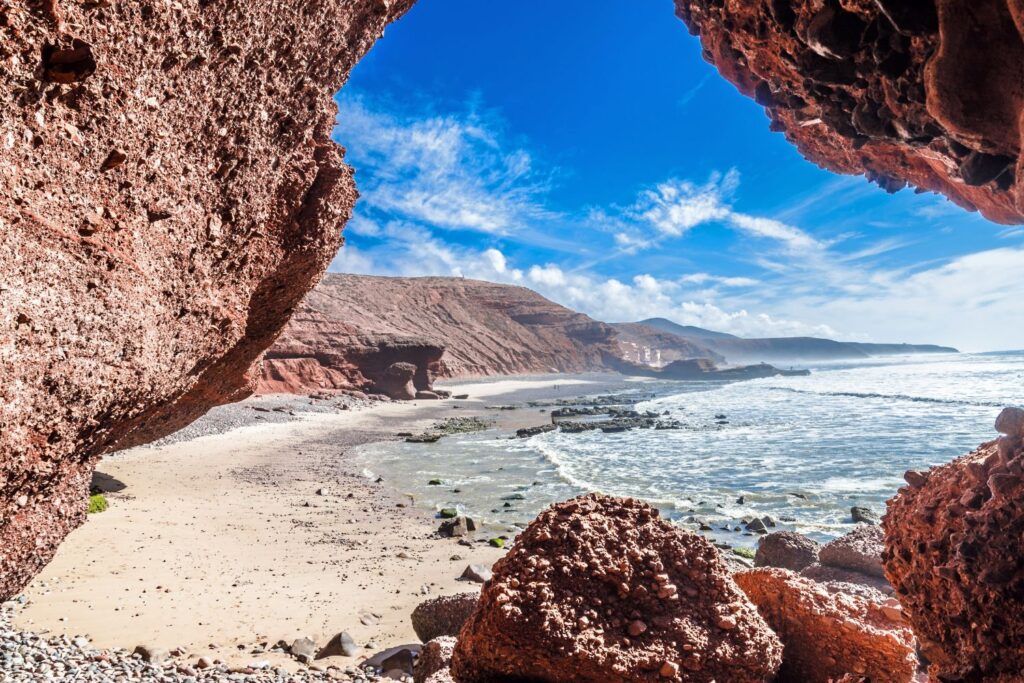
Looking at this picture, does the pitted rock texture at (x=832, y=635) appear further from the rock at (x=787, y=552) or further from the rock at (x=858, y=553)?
the rock at (x=787, y=552)

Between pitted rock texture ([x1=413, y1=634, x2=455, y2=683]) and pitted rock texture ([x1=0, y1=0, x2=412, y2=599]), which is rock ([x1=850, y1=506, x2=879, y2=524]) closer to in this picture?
pitted rock texture ([x1=413, y1=634, x2=455, y2=683])

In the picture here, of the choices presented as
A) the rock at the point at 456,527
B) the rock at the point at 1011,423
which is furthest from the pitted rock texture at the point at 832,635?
the rock at the point at 456,527

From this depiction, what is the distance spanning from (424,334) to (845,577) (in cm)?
6953

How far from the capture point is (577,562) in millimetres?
2898

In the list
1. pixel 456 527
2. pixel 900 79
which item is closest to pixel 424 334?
pixel 456 527

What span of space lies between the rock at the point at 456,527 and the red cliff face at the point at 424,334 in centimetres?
2646

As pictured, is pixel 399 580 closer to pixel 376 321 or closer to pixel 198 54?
pixel 198 54

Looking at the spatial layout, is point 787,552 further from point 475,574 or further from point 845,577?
point 475,574

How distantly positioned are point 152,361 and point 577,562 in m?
2.81

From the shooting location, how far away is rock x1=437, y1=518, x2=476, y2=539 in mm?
9125

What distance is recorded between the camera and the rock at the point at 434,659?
12.8 feet

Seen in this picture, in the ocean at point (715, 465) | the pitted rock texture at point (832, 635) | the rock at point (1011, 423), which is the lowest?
the ocean at point (715, 465)

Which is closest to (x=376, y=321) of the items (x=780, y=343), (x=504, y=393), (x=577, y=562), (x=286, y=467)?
(x=504, y=393)

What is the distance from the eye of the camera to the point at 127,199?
2.94 meters
